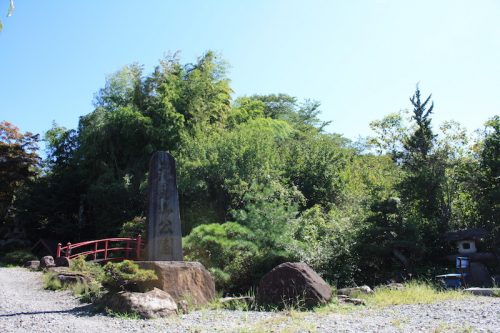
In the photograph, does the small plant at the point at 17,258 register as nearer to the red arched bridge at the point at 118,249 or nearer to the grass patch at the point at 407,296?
the red arched bridge at the point at 118,249

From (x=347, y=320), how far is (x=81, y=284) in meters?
7.02

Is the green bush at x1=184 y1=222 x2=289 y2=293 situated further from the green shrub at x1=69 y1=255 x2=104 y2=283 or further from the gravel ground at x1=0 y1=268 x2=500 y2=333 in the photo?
the gravel ground at x1=0 y1=268 x2=500 y2=333

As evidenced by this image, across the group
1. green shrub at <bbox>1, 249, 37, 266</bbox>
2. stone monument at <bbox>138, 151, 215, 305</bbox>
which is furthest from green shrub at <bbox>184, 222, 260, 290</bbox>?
green shrub at <bbox>1, 249, 37, 266</bbox>

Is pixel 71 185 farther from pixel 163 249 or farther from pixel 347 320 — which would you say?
pixel 347 320

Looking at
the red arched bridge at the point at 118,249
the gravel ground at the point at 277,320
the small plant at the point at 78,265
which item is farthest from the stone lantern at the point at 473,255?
the small plant at the point at 78,265

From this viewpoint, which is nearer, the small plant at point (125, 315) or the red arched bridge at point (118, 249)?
the small plant at point (125, 315)

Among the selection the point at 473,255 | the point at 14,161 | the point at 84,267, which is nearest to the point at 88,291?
the point at 84,267

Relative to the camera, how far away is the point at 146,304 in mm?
6664

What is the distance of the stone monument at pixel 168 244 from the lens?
25.7 ft

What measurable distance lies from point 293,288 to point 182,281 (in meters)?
2.01

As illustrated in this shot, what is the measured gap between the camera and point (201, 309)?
7691mm

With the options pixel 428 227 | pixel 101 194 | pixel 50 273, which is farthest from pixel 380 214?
pixel 101 194

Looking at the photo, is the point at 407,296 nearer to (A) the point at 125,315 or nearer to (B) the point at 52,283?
(A) the point at 125,315

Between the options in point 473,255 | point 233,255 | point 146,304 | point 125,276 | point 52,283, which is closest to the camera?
point 146,304
